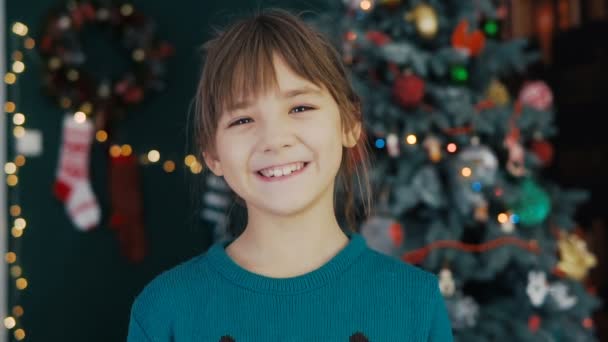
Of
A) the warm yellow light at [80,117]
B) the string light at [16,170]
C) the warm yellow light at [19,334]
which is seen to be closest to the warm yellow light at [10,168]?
the string light at [16,170]

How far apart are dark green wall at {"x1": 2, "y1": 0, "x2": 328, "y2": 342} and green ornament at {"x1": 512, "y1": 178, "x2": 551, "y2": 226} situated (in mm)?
Answer: 1295

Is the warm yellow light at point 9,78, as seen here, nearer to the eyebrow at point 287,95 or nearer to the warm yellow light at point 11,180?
the warm yellow light at point 11,180

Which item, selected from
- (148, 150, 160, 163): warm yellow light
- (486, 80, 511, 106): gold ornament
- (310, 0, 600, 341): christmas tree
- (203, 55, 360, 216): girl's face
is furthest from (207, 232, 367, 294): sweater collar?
(148, 150, 160, 163): warm yellow light

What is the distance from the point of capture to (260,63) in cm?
115

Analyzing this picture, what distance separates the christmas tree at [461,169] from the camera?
3035 millimetres

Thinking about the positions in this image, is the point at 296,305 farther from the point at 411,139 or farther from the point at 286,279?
the point at 411,139

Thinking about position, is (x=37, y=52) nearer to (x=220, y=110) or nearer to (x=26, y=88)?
(x=26, y=88)

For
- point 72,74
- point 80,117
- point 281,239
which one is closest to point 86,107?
point 80,117

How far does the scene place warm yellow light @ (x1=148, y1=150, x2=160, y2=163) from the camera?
4102mm

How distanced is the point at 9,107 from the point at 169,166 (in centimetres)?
88

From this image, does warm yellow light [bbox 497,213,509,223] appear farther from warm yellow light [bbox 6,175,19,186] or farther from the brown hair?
warm yellow light [bbox 6,175,19,186]

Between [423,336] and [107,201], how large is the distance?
3.03m

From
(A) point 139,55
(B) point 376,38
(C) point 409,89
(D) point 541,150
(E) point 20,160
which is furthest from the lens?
(A) point 139,55

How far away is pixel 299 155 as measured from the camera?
45.4 inches
